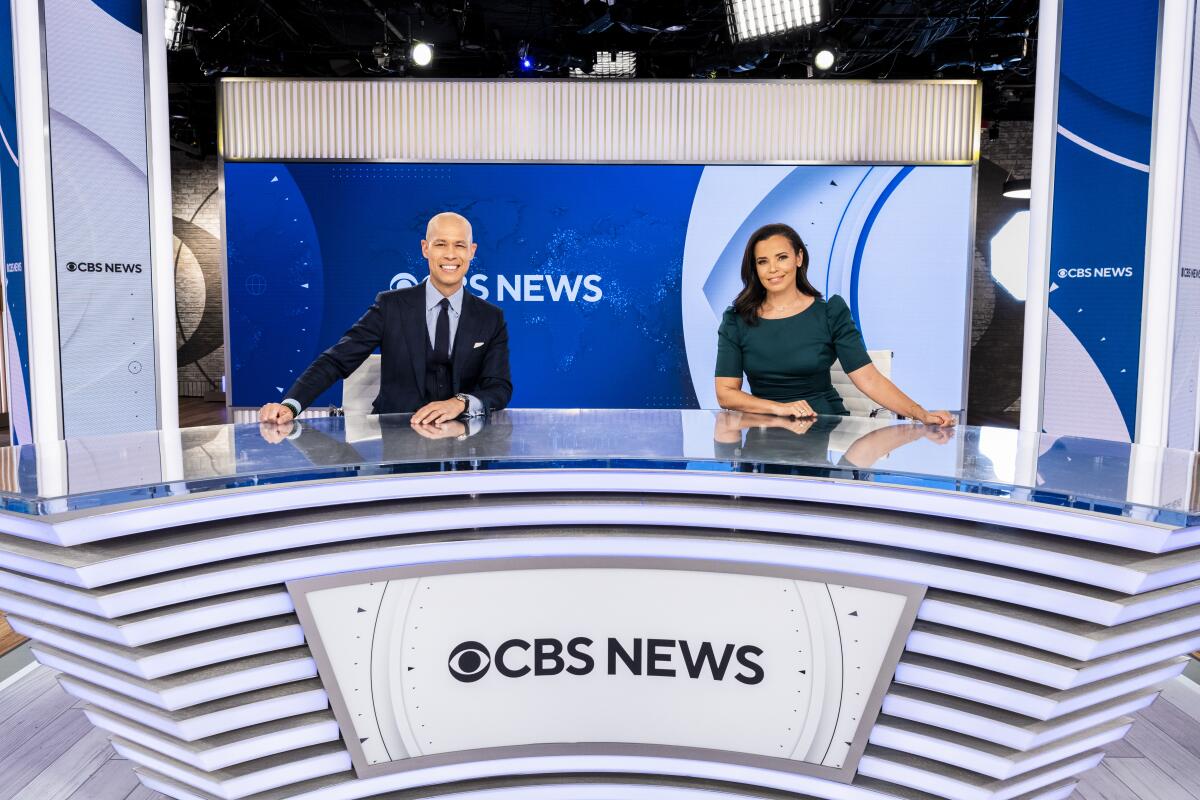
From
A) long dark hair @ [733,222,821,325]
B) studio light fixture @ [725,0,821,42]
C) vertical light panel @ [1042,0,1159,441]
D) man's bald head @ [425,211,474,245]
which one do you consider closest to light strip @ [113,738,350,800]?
man's bald head @ [425,211,474,245]

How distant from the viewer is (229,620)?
1.41m

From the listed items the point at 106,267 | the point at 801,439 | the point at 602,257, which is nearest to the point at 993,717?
the point at 801,439

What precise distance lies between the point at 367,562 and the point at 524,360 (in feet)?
14.8

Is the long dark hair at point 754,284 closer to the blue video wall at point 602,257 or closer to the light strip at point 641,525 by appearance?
the light strip at point 641,525

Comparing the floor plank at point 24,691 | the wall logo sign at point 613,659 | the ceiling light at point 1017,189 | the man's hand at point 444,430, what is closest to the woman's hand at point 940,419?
the wall logo sign at point 613,659

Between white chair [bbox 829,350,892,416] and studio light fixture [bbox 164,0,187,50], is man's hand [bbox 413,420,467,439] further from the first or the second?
studio light fixture [bbox 164,0,187,50]

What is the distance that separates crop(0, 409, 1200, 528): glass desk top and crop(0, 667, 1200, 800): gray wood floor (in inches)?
35.7

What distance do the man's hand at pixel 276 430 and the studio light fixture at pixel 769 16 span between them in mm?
4965

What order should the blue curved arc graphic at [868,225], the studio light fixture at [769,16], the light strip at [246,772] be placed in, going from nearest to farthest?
the light strip at [246,772]
the studio light fixture at [769,16]
the blue curved arc graphic at [868,225]

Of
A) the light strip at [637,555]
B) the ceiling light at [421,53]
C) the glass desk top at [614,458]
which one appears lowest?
the light strip at [637,555]

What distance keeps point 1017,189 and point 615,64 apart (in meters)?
4.98

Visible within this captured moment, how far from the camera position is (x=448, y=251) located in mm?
2576

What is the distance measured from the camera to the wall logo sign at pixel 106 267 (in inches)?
132

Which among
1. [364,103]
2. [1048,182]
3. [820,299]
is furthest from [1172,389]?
[364,103]
